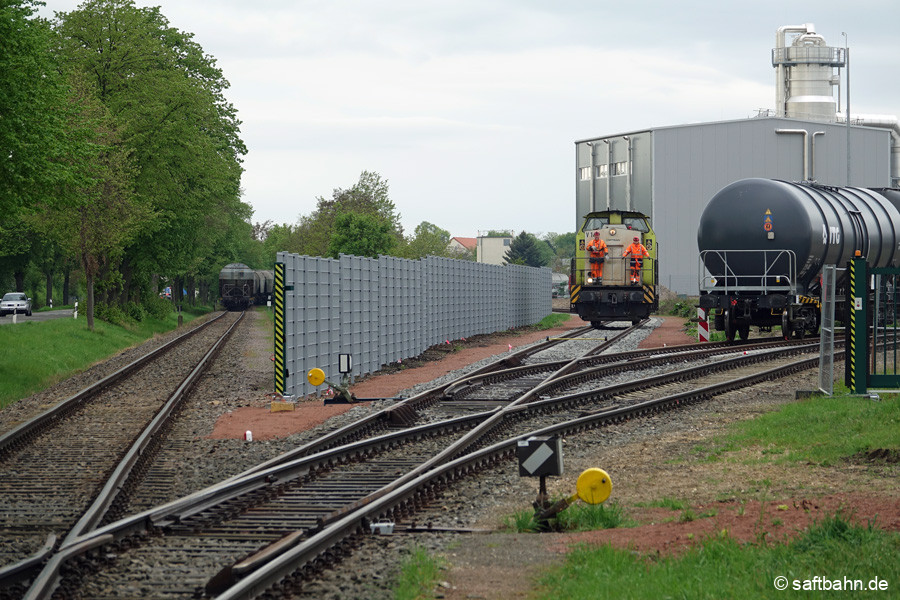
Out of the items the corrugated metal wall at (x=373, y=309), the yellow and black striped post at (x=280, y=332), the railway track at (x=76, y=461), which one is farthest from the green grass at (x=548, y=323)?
the yellow and black striped post at (x=280, y=332)

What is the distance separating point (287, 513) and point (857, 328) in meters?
10.1

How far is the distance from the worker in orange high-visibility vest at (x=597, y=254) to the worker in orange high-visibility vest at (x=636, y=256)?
76 centimetres

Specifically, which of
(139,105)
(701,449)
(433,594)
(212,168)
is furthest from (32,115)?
(212,168)

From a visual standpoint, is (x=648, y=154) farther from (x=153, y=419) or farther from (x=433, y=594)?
(x=433, y=594)

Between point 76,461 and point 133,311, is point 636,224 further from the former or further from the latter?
point 76,461

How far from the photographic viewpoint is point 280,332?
18.2 meters

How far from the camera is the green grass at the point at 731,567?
20.1 feet

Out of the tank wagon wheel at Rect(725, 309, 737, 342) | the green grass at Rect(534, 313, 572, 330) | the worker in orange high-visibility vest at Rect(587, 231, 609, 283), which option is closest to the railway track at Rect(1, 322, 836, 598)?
the tank wagon wheel at Rect(725, 309, 737, 342)

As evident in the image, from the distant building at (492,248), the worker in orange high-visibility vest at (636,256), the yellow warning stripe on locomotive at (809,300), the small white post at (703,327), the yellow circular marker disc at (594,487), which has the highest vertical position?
the distant building at (492,248)

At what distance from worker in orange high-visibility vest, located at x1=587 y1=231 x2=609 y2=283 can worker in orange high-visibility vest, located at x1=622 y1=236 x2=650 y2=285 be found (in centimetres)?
76

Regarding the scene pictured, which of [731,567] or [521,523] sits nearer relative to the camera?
[731,567]

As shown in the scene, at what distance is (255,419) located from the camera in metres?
15.3

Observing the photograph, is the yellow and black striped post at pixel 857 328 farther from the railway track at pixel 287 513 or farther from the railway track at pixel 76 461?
the railway track at pixel 76 461

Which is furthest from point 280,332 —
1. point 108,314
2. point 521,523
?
point 108,314
